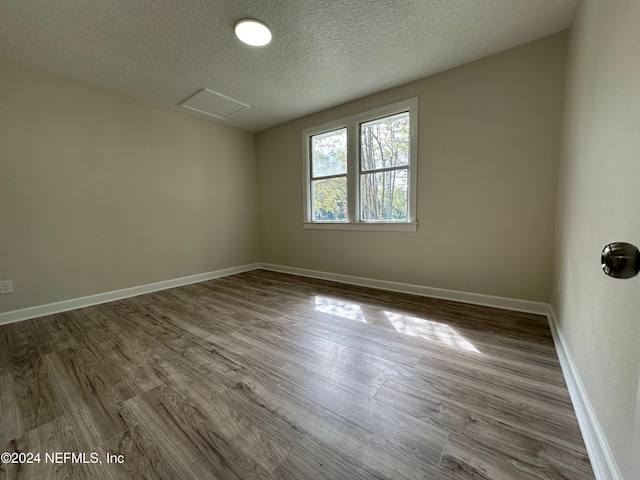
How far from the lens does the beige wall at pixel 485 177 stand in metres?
2.26

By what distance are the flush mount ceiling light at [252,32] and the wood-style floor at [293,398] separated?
8.06 feet

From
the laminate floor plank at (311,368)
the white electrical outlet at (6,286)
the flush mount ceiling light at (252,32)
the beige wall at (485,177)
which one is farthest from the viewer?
the white electrical outlet at (6,286)

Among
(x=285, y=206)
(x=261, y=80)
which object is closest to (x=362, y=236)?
(x=285, y=206)

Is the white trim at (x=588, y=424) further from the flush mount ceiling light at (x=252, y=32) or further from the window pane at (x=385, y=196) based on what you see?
the flush mount ceiling light at (x=252, y=32)

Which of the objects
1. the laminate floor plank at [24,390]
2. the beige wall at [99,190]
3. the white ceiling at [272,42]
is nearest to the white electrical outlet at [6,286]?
the beige wall at [99,190]

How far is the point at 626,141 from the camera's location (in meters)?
0.94

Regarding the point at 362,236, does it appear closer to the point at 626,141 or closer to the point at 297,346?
the point at 297,346

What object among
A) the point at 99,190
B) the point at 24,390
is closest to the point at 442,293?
Answer: the point at 24,390

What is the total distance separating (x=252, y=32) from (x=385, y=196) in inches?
84.8

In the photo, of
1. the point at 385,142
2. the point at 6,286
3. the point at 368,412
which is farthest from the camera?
the point at 385,142

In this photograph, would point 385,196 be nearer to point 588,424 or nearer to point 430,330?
point 430,330

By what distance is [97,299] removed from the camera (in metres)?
2.94

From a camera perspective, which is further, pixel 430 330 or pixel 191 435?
pixel 430 330

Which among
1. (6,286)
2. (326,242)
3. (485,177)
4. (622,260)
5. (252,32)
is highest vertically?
(252,32)
